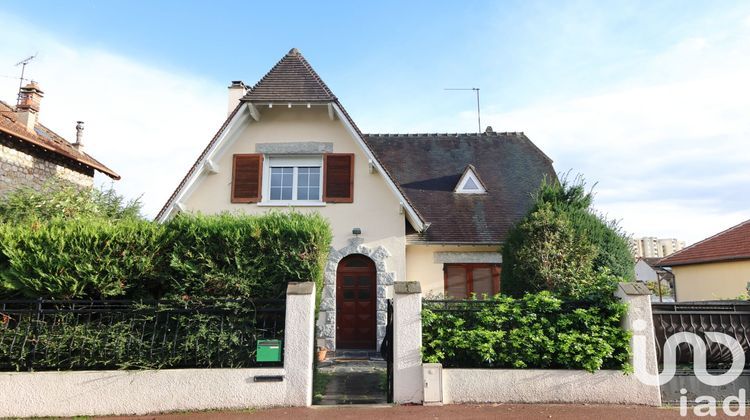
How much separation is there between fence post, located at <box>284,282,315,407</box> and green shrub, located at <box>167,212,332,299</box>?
389mm

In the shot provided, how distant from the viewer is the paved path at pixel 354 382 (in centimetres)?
647

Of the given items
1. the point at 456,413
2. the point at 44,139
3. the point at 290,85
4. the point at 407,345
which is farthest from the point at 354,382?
the point at 44,139

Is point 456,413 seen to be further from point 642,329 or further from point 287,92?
point 287,92

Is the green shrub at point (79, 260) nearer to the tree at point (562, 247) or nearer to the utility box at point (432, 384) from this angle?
the utility box at point (432, 384)

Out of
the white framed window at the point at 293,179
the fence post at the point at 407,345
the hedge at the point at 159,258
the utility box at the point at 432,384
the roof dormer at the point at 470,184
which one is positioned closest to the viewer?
the utility box at the point at 432,384

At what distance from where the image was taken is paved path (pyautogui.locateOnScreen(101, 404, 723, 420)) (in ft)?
18.3

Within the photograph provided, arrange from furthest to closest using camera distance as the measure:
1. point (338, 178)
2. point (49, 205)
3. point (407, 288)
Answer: point (338, 178) < point (49, 205) < point (407, 288)

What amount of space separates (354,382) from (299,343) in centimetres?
199

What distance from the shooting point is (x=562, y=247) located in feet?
26.2

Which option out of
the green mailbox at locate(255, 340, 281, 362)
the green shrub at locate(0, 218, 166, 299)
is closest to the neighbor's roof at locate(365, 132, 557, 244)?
the green mailbox at locate(255, 340, 281, 362)

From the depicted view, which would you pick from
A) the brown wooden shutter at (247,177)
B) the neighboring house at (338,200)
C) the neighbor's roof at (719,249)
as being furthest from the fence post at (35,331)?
the neighbor's roof at (719,249)

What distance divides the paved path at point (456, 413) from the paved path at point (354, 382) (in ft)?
1.55

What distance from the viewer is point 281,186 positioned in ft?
36.8

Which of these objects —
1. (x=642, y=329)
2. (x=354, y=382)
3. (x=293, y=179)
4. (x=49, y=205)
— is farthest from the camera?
(x=293, y=179)
